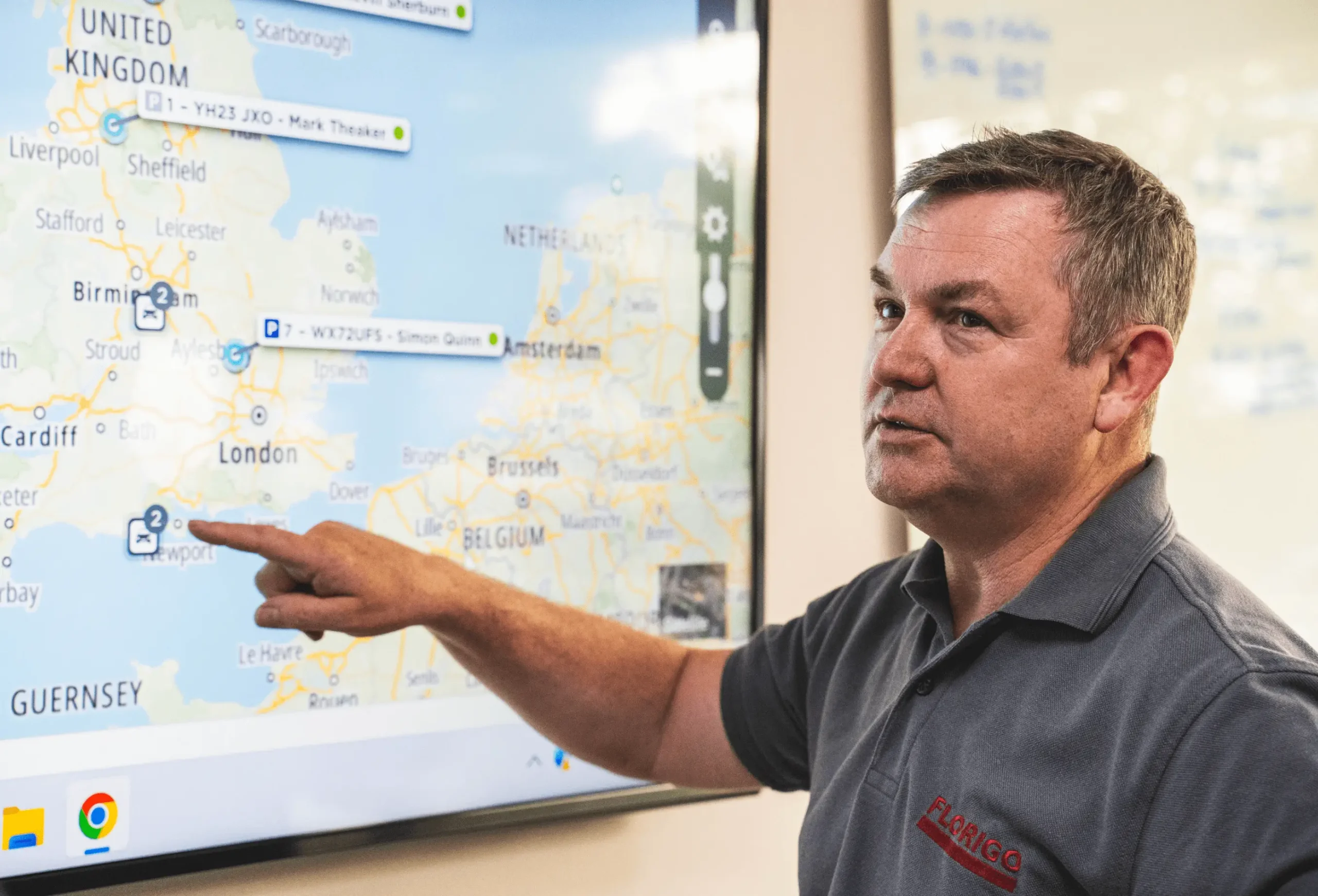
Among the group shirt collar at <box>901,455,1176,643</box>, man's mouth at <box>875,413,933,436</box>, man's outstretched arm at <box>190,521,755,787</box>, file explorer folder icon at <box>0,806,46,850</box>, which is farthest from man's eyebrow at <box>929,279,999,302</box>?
file explorer folder icon at <box>0,806,46,850</box>

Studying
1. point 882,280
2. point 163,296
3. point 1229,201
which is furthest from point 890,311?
point 1229,201

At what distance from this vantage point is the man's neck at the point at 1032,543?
45.4 inches

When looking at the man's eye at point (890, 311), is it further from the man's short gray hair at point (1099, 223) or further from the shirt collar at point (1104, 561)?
the shirt collar at point (1104, 561)

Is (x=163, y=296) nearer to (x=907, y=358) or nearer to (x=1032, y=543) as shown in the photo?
(x=907, y=358)

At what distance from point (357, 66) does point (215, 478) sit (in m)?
0.55

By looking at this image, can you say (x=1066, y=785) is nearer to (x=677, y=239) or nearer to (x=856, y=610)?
(x=856, y=610)

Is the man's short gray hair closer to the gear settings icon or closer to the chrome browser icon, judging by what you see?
the gear settings icon

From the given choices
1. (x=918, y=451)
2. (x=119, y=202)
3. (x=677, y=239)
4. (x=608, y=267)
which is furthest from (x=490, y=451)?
(x=918, y=451)

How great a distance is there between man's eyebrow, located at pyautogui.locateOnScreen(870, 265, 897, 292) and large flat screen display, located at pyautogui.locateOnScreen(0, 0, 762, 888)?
532mm

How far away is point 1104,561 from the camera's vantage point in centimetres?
108

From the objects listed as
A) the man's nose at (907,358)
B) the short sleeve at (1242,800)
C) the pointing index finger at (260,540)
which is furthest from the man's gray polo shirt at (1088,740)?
the pointing index finger at (260,540)

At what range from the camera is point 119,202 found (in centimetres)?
133

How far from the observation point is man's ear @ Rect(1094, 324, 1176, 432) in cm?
113

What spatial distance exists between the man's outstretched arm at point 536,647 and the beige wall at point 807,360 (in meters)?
0.29
